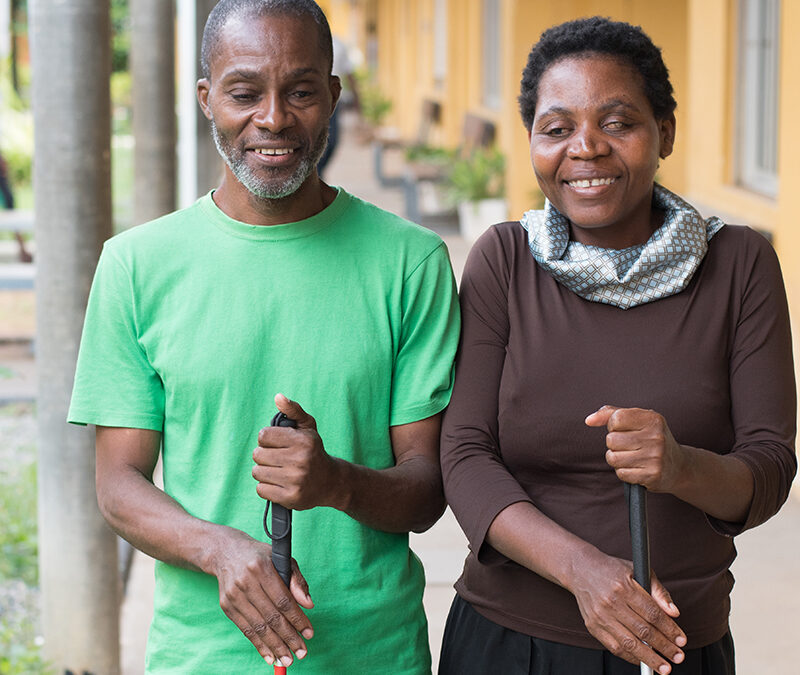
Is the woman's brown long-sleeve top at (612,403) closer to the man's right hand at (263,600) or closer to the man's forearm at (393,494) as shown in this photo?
the man's forearm at (393,494)

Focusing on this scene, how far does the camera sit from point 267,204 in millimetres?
2182

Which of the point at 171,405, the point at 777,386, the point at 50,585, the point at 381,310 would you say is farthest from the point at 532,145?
the point at 50,585

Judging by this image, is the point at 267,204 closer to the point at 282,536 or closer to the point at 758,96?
the point at 282,536

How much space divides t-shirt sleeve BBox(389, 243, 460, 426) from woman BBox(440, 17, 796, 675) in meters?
0.03

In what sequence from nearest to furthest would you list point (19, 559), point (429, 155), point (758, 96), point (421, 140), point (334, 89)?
point (334, 89) < point (19, 559) < point (758, 96) < point (429, 155) < point (421, 140)

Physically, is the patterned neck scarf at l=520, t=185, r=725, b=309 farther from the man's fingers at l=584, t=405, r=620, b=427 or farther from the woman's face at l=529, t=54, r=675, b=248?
the man's fingers at l=584, t=405, r=620, b=427

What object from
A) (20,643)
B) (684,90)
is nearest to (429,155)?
(684,90)

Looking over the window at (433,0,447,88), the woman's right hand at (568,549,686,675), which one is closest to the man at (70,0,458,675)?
the woman's right hand at (568,549,686,675)

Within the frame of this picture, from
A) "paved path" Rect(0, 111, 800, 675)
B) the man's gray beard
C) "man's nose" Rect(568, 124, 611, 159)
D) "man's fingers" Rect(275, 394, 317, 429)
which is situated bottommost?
"paved path" Rect(0, 111, 800, 675)

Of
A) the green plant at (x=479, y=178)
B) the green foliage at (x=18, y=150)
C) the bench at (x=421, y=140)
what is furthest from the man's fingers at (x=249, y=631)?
the bench at (x=421, y=140)

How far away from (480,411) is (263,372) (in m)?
0.37

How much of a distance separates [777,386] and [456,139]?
16.1 m

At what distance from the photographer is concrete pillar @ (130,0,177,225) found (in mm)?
7672

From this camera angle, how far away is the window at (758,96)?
688cm
